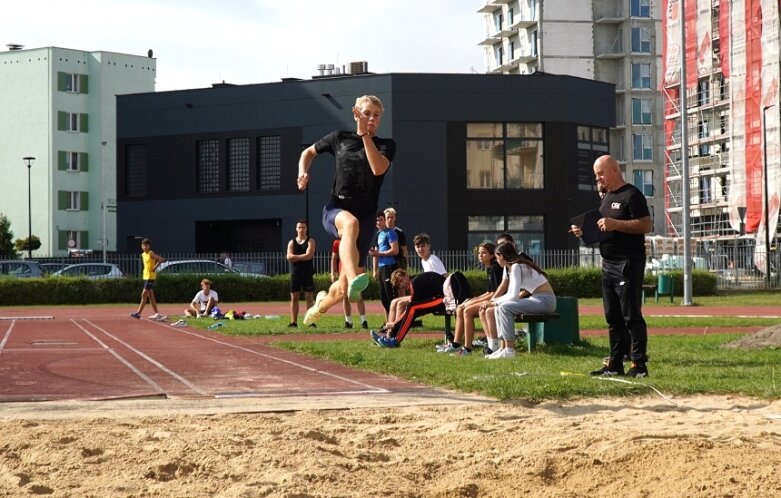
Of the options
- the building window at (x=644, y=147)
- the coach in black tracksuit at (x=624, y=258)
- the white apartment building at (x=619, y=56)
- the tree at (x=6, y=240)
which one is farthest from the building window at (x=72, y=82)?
the coach in black tracksuit at (x=624, y=258)

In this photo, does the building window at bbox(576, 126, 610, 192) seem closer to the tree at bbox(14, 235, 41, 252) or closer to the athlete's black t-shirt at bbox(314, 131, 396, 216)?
the tree at bbox(14, 235, 41, 252)

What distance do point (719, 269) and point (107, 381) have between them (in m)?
36.9

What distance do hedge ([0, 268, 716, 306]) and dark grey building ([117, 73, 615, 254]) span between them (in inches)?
422

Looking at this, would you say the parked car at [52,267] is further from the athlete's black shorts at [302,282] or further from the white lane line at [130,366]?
the athlete's black shorts at [302,282]

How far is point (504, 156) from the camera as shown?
52.4 m

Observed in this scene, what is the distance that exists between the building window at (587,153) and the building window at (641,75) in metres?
45.2

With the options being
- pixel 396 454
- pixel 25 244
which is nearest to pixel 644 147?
pixel 25 244

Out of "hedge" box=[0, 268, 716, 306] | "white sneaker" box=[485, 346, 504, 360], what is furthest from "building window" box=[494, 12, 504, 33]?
"white sneaker" box=[485, 346, 504, 360]

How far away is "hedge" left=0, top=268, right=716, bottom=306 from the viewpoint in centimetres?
3800

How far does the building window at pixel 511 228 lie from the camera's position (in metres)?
52.1

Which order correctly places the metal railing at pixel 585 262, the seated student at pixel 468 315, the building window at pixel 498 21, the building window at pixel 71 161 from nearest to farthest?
the seated student at pixel 468 315 → the metal railing at pixel 585 262 → the building window at pixel 71 161 → the building window at pixel 498 21

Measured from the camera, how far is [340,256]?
29.1ft

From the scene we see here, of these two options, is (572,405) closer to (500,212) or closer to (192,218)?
(500,212)

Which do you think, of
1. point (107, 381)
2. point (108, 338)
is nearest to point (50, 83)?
point (108, 338)
